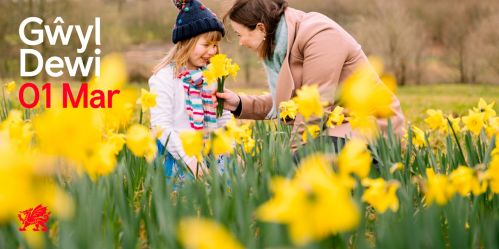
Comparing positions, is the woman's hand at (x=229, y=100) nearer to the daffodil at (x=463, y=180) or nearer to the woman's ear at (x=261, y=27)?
the woman's ear at (x=261, y=27)

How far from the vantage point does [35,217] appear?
1698mm

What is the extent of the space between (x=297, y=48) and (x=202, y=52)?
580mm

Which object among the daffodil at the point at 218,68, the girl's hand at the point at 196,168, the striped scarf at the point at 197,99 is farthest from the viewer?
the striped scarf at the point at 197,99

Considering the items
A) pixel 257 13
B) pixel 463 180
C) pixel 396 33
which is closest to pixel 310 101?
pixel 463 180

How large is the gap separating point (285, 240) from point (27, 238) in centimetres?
64

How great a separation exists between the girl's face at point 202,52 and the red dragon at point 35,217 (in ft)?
6.13

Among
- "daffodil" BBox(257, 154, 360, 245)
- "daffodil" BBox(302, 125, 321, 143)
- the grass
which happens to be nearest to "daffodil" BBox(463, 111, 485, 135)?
"daffodil" BBox(302, 125, 321, 143)

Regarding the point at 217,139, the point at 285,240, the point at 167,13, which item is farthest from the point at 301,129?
the point at 167,13

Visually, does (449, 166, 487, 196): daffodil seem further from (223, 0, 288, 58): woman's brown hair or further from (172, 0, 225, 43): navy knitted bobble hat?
(172, 0, 225, 43): navy knitted bobble hat

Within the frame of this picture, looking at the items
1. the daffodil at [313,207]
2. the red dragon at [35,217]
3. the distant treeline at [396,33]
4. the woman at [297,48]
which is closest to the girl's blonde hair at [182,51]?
the woman at [297,48]

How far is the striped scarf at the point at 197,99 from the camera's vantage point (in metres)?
3.45

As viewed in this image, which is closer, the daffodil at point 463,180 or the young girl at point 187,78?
the daffodil at point 463,180

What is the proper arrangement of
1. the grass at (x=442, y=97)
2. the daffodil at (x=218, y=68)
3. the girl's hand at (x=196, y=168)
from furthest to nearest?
the grass at (x=442, y=97) → the daffodil at (x=218, y=68) → the girl's hand at (x=196, y=168)

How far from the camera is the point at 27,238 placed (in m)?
1.49
